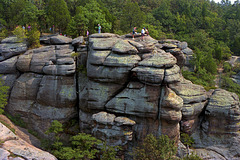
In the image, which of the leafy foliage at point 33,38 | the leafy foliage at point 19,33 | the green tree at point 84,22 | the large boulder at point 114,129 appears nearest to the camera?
the large boulder at point 114,129

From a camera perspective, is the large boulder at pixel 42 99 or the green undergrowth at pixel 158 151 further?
the large boulder at pixel 42 99

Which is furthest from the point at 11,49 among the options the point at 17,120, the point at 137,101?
the point at 137,101

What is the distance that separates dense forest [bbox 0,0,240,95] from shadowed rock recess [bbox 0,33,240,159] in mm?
5091

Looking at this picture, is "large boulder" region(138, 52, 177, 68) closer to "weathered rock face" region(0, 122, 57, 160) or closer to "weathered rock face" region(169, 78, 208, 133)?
"weathered rock face" region(169, 78, 208, 133)

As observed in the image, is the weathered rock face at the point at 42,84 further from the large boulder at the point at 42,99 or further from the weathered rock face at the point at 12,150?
the weathered rock face at the point at 12,150

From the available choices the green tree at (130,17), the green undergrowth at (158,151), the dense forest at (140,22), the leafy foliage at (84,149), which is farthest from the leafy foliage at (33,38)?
the green undergrowth at (158,151)

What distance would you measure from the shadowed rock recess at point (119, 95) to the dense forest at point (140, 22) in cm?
509

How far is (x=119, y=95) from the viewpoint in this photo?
2055cm

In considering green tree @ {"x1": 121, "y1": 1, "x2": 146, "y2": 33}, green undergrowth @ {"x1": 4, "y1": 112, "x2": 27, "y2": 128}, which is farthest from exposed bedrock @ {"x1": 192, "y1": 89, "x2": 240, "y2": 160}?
green undergrowth @ {"x1": 4, "y1": 112, "x2": 27, "y2": 128}

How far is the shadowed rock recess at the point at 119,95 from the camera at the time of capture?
19.6 meters

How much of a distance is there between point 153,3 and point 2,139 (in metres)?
59.2

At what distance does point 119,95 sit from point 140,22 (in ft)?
58.6

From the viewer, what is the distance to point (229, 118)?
2148 cm

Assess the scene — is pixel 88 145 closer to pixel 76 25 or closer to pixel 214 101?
pixel 214 101
